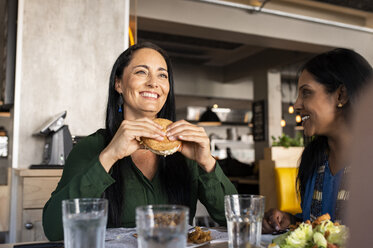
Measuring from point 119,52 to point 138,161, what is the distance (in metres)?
1.98

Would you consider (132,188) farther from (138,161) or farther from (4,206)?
(4,206)

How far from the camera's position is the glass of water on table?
637 millimetres

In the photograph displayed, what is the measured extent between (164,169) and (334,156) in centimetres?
75

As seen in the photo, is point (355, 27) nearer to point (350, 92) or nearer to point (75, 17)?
point (75, 17)

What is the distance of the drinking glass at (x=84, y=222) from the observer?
0.73 m

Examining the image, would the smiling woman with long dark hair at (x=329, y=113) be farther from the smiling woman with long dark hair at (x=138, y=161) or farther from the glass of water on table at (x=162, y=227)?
the glass of water on table at (x=162, y=227)

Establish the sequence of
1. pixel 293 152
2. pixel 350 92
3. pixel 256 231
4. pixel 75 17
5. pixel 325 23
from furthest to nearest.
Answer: pixel 325 23, pixel 293 152, pixel 75 17, pixel 350 92, pixel 256 231

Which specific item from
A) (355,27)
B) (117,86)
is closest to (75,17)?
(117,86)

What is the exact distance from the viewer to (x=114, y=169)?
1.49 m

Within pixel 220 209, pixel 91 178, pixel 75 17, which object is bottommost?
pixel 220 209

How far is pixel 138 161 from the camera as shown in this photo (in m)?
1.62

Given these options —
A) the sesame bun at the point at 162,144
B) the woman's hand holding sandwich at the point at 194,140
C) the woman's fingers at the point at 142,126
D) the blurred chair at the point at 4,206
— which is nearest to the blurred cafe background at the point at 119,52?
the blurred chair at the point at 4,206

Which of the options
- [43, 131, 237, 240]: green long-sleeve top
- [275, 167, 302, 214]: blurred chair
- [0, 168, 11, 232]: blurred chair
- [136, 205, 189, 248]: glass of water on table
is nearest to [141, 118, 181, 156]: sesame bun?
[43, 131, 237, 240]: green long-sleeve top

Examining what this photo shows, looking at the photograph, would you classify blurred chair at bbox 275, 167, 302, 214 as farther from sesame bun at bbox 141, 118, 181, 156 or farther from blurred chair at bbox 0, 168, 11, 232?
sesame bun at bbox 141, 118, 181, 156
